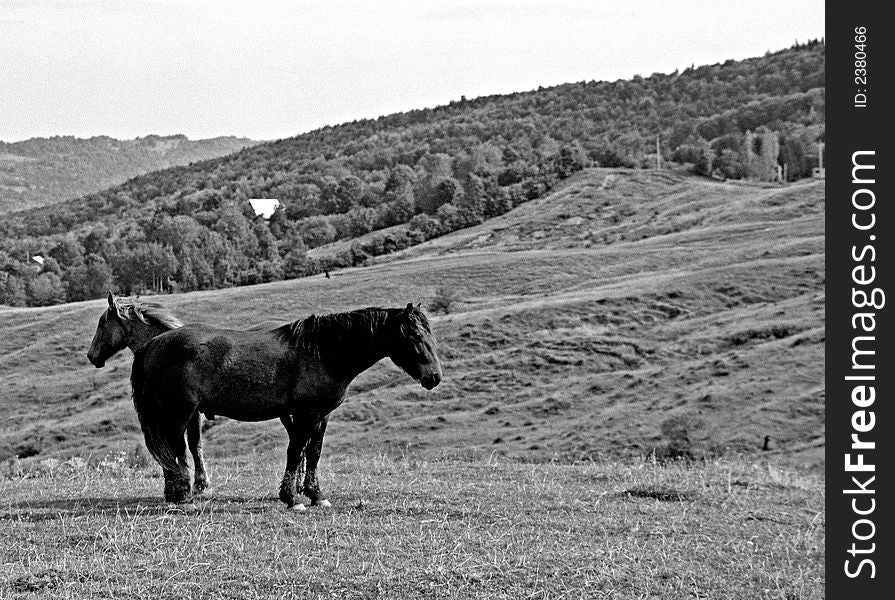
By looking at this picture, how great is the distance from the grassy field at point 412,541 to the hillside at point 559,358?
16942 mm

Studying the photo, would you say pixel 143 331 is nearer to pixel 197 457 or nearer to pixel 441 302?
pixel 197 457

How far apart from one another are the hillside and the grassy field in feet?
55.6

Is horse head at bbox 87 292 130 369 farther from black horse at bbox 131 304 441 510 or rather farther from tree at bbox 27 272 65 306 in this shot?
tree at bbox 27 272 65 306

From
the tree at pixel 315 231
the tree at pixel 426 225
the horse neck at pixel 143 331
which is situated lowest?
the tree at pixel 315 231

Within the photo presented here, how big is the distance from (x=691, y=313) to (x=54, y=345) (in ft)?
126

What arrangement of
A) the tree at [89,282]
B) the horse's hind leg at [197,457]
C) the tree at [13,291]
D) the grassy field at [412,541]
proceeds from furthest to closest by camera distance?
the tree at [13,291]
the tree at [89,282]
the horse's hind leg at [197,457]
the grassy field at [412,541]

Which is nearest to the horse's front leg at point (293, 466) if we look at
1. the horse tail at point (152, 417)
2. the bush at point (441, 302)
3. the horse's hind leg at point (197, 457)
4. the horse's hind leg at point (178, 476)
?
the horse's hind leg at point (178, 476)

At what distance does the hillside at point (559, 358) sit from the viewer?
1566 inches

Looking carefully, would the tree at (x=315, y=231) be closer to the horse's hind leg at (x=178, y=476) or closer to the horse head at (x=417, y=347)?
the horse's hind leg at (x=178, y=476)

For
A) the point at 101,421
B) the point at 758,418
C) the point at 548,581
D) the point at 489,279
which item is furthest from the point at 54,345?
the point at 548,581

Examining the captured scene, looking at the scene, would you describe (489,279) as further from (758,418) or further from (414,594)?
(414,594)

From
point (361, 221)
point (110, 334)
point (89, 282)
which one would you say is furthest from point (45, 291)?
point (110, 334)

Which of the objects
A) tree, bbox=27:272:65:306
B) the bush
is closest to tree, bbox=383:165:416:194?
tree, bbox=27:272:65:306
